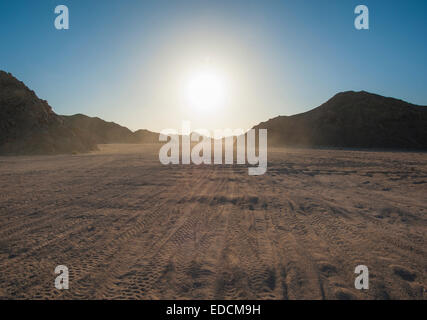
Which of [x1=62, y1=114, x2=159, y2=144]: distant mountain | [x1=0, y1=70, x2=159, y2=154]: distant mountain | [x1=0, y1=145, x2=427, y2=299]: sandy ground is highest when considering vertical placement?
[x1=62, y1=114, x2=159, y2=144]: distant mountain

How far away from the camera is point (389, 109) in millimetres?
46656

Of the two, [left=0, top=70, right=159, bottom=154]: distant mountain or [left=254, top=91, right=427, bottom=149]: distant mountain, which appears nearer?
[left=0, top=70, right=159, bottom=154]: distant mountain

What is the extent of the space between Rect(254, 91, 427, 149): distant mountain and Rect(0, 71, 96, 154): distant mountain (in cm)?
4711

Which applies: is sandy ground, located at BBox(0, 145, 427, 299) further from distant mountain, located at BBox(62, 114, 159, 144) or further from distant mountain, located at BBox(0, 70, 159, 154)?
distant mountain, located at BBox(62, 114, 159, 144)

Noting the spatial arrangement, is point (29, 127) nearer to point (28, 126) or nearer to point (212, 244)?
point (28, 126)

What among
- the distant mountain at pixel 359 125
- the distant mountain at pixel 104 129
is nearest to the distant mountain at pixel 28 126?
the distant mountain at pixel 359 125

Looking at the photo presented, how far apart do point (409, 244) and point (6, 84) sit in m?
38.7

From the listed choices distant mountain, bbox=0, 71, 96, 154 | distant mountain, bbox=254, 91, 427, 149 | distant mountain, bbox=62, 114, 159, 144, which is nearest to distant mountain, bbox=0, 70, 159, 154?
distant mountain, bbox=0, 71, 96, 154

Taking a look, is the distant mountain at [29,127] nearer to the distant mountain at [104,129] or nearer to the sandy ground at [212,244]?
the sandy ground at [212,244]

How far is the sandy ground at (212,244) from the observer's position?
242 centimetres

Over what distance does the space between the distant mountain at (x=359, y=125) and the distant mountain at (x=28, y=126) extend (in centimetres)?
4711

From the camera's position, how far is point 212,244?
3459 millimetres

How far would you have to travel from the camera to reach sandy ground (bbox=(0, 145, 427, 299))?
7.94ft

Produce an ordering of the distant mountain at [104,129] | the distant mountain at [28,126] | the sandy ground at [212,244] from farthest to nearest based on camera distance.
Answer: the distant mountain at [104,129] < the distant mountain at [28,126] < the sandy ground at [212,244]
